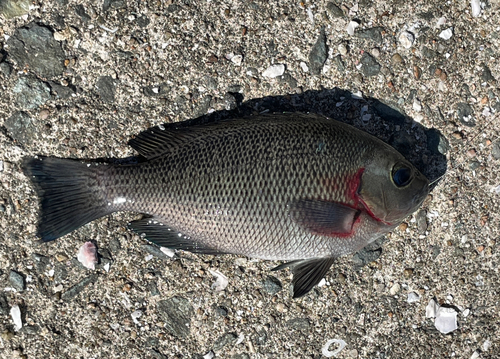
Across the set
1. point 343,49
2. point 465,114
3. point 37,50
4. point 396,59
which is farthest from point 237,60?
point 465,114

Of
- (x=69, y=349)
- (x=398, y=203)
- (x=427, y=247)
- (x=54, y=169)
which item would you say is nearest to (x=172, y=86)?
(x=54, y=169)

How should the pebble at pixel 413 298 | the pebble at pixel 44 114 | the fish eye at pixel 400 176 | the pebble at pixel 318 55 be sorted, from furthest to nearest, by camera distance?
the pebble at pixel 413 298 < the pebble at pixel 318 55 < the pebble at pixel 44 114 < the fish eye at pixel 400 176

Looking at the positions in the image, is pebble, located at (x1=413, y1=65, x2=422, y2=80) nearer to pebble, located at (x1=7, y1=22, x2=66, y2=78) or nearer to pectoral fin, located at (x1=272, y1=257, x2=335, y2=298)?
pectoral fin, located at (x1=272, y1=257, x2=335, y2=298)

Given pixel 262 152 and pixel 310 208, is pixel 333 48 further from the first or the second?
pixel 310 208

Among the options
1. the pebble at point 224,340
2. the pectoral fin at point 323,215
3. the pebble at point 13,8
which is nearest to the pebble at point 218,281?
the pebble at point 224,340

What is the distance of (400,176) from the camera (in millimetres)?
2508

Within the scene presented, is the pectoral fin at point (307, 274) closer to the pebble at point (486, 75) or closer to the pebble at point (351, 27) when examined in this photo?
the pebble at point (351, 27)

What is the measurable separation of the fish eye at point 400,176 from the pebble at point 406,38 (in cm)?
Answer: 92

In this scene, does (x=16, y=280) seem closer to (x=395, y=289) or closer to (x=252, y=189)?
(x=252, y=189)

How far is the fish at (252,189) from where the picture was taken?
2.42 m

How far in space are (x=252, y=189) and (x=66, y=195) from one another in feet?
3.75

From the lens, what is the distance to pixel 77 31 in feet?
8.91

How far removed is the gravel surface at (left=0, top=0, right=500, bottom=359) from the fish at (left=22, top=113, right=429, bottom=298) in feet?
0.70

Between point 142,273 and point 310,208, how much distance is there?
1222mm
